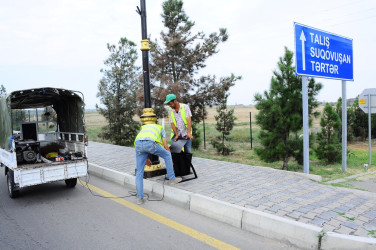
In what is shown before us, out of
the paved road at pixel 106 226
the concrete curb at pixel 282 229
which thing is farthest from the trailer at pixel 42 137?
the concrete curb at pixel 282 229

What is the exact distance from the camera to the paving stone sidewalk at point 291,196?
4.11 m

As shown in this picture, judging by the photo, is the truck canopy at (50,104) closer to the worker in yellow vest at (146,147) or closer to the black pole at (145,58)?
the black pole at (145,58)

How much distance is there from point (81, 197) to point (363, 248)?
5.35 meters

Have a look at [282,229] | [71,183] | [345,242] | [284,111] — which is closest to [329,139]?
[284,111]

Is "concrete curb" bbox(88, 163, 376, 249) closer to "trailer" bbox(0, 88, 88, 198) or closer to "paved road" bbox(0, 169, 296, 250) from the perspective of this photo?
"paved road" bbox(0, 169, 296, 250)

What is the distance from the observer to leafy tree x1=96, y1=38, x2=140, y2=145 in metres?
15.8

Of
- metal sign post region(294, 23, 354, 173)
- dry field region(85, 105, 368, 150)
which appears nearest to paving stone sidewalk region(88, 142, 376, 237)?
metal sign post region(294, 23, 354, 173)

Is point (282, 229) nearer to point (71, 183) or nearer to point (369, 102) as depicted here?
point (71, 183)

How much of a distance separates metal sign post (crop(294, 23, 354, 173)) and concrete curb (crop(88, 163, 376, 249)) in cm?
368

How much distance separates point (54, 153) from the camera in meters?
8.03

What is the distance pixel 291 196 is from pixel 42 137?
265 inches

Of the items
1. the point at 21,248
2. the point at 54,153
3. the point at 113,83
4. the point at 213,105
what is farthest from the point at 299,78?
the point at 113,83

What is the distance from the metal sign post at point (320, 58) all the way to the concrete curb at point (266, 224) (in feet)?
12.1

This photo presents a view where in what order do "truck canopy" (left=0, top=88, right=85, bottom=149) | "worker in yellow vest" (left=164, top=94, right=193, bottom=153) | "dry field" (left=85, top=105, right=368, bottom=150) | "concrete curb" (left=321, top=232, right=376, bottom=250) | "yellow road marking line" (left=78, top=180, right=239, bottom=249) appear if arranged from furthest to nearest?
"dry field" (left=85, top=105, right=368, bottom=150) → "truck canopy" (left=0, top=88, right=85, bottom=149) → "worker in yellow vest" (left=164, top=94, right=193, bottom=153) → "yellow road marking line" (left=78, top=180, right=239, bottom=249) → "concrete curb" (left=321, top=232, right=376, bottom=250)
